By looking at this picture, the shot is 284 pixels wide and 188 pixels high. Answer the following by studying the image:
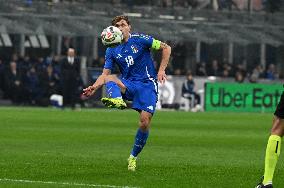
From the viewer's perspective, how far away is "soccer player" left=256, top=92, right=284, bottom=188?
472 inches

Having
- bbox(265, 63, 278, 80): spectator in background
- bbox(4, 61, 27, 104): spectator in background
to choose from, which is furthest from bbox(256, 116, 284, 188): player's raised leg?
bbox(265, 63, 278, 80): spectator in background

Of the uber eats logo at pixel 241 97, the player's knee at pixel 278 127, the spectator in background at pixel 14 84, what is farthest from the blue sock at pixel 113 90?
the uber eats logo at pixel 241 97

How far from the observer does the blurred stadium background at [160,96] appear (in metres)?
15.2

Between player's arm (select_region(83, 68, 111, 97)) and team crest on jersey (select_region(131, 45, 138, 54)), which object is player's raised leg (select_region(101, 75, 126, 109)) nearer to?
player's arm (select_region(83, 68, 111, 97))

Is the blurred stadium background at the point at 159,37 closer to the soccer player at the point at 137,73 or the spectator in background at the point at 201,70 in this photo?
the spectator in background at the point at 201,70

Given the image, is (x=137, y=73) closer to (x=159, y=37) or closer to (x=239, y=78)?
(x=239, y=78)

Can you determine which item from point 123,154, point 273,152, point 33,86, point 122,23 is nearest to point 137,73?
point 122,23

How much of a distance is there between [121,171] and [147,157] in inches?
127

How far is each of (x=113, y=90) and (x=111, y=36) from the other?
0.79 meters

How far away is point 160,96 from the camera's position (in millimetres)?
46250

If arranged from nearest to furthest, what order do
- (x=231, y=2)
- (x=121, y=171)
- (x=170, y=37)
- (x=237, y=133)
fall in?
(x=121, y=171)
(x=237, y=133)
(x=170, y=37)
(x=231, y=2)

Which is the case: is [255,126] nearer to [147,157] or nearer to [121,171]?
[147,157]

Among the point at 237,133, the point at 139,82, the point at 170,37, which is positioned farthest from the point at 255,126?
the point at 170,37

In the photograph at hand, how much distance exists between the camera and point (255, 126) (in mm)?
32000
